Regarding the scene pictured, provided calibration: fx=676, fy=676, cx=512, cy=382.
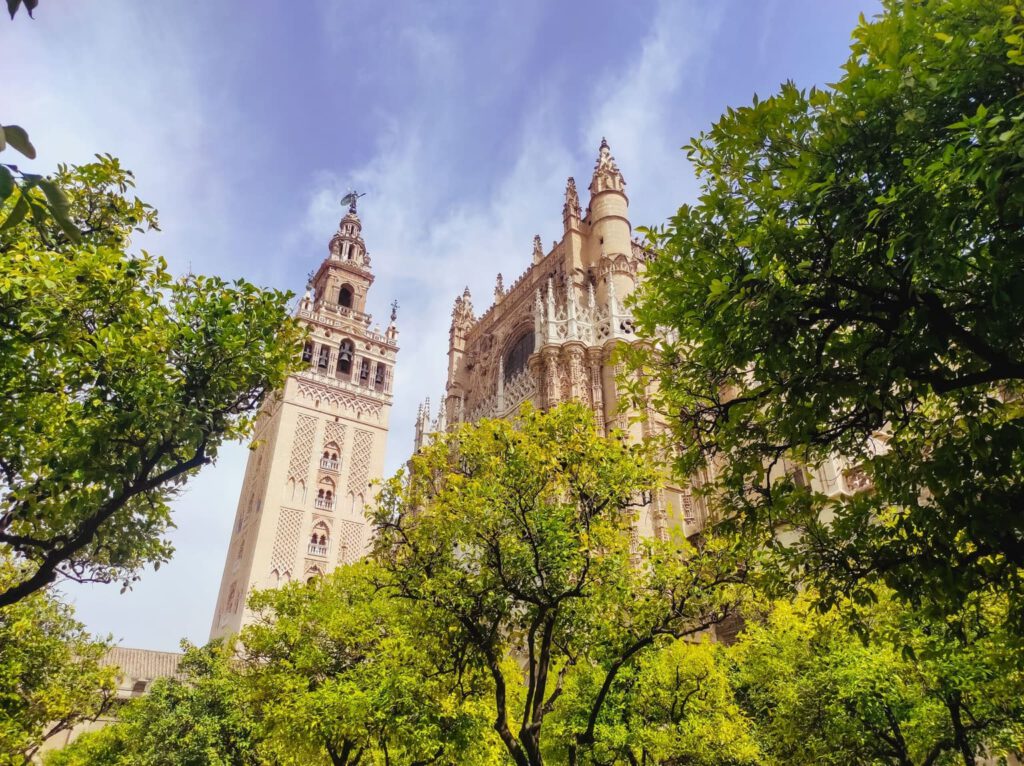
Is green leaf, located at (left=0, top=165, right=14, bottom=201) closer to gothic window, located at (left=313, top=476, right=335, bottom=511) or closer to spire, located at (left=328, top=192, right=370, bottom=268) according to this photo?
gothic window, located at (left=313, top=476, right=335, bottom=511)

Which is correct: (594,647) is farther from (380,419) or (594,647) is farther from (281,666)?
(380,419)

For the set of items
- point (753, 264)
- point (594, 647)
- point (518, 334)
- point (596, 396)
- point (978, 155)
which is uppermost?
point (518, 334)

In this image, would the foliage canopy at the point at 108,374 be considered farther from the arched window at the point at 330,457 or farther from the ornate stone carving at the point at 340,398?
the ornate stone carving at the point at 340,398

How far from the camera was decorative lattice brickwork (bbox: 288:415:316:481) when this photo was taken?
38.3 meters

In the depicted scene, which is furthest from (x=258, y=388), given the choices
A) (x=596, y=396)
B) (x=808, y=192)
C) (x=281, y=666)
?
(x=596, y=396)

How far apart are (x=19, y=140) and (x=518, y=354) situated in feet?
103

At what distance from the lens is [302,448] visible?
39.3 meters

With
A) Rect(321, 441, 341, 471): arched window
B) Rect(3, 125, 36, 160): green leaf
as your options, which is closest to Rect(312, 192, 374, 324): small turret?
Rect(321, 441, 341, 471): arched window

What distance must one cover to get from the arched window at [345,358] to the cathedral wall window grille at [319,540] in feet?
33.8

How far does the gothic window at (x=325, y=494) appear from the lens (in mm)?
38406

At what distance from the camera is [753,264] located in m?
5.69

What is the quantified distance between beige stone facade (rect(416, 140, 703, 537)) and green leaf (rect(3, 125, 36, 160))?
17.9 meters

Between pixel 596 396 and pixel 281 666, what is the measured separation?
13580 millimetres

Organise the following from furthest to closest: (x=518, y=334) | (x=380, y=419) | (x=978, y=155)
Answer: (x=380, y=419), (x=518, y=334), (x=978, y=155)
